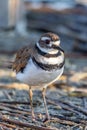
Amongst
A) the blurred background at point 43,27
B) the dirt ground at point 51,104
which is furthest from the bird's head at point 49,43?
the blurred background at point 43,27

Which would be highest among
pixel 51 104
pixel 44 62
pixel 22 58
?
pixel 44 62

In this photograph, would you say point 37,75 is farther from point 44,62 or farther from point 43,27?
point 43,27

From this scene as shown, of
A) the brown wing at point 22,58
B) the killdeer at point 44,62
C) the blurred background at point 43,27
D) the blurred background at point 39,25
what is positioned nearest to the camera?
the killdeer at point 44,62

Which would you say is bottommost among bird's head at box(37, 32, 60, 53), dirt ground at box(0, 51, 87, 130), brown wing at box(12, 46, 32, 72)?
dirt ground at box(0, 51, 87, 130)

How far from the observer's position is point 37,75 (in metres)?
4.60

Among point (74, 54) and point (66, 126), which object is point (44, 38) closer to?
point (66, 126)

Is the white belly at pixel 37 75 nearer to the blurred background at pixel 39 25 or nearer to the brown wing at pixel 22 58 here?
the brown wing at pixel 22 58

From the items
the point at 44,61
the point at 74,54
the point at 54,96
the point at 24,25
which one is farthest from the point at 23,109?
the point at 24,25

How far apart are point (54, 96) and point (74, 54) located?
137 inches

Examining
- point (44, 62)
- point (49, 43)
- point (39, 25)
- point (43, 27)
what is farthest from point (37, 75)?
point (39, 25)

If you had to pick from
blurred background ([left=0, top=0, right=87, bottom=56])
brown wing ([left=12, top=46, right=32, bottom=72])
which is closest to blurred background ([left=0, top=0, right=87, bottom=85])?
blurred background ([left=0, top=0, right=87, bottom=56])

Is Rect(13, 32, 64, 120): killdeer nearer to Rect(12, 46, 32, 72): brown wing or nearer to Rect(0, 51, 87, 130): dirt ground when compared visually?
Rect(12, 46, 32, 72): brown wing

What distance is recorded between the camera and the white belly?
4582 millimetres

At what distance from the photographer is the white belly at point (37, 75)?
4582mm
